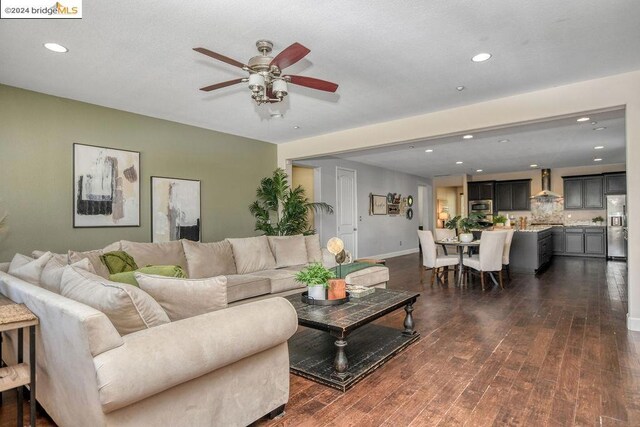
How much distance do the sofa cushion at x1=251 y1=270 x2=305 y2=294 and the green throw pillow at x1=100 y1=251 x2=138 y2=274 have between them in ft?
4.52

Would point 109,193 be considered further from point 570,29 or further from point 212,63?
point 570,29

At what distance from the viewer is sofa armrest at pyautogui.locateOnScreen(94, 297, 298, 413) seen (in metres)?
1.31

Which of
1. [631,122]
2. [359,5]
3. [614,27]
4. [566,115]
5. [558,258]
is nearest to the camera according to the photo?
[359,5]

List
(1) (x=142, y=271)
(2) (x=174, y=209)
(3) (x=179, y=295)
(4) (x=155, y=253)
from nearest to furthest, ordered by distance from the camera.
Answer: (3) (x=179, y=295), (1) (x=142, y=271), (4) (x=155, y=253), (2) (x=174, y=209)

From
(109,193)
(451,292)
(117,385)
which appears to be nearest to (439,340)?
(451,292)

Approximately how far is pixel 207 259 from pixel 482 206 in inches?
366

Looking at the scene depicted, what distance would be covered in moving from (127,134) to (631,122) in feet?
18.9

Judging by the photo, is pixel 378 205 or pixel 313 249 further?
pixel 378 205

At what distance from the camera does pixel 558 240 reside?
9.44 m

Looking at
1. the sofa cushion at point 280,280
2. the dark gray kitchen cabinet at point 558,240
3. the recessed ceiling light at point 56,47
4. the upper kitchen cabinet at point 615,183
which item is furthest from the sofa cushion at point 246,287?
the upper kitchen cabinet at point 615,183

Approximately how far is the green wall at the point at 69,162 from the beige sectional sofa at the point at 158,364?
1.89 meters

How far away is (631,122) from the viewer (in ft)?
11.3

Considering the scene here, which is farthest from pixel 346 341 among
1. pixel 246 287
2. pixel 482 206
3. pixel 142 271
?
pixel 482 206

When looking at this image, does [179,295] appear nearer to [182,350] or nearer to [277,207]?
[182,350]
